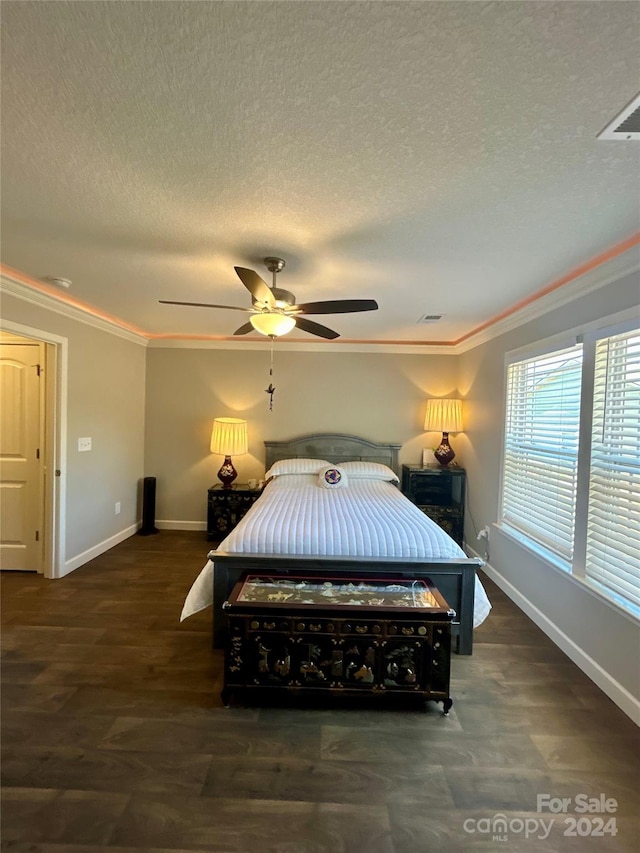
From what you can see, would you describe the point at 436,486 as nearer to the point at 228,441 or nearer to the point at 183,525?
the point at 228,441

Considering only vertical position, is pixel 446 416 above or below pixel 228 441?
above

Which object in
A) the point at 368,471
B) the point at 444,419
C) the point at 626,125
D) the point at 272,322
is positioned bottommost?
the point at 368,471

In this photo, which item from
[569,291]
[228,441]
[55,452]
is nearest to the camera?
[569,291]

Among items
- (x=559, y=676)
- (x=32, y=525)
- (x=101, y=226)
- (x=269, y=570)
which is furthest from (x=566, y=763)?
(x=32, y=525)

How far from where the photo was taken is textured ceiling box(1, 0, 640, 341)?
913 millimetres

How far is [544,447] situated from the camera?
2.79 metres

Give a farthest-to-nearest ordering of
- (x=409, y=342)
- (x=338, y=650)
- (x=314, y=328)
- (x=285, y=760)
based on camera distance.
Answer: (x=409, y=342) → (x=314, y=328) → (x=338, y=650) → (x=285, y=760)

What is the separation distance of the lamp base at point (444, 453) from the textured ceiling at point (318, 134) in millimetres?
2446

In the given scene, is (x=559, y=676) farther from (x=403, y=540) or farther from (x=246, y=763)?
(x=246, y=763)

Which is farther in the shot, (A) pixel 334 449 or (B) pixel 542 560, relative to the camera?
(A) pixel 334 449

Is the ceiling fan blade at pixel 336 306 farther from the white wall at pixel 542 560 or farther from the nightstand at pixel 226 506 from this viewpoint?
the nightstand at pixel 226 506

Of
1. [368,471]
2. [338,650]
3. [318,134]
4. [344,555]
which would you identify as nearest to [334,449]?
[368,471]

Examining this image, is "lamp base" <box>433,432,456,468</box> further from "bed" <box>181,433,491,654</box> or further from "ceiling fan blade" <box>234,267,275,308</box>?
"ceiling fan blade" <box>234,267,275,308</box>

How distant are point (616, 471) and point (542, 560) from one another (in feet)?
3.15
